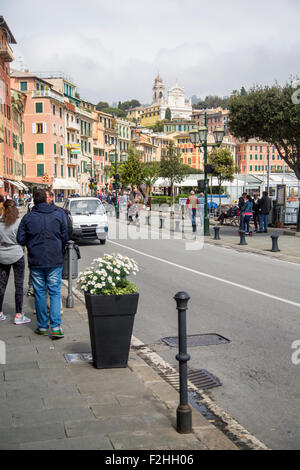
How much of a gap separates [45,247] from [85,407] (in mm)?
2645

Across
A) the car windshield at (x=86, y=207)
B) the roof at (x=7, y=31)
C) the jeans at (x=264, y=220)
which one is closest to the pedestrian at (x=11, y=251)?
the car windshield at (x=86, y=207)

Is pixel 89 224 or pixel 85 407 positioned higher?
pixel 89 224

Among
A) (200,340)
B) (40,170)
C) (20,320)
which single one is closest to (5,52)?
(40,170)

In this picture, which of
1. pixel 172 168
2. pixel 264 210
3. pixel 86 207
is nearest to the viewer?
pixel 86 207

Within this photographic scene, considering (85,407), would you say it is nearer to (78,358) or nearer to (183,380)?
(183,380)

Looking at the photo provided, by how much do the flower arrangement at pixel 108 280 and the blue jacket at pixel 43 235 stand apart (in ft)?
3.59

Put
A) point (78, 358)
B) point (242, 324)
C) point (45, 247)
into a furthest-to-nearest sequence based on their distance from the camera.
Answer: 1. point (242, 324)
2. point (45, 247)
3. point (78, 358)

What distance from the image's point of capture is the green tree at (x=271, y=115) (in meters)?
21.4

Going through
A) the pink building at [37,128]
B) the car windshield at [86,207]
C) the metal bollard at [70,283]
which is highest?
the pink building at [37,128]

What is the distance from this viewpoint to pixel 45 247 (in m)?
6.69

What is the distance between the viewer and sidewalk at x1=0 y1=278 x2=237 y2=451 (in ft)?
12.7

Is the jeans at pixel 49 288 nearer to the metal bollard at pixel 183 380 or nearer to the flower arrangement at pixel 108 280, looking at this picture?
the flower arrangement at pixel 108 280

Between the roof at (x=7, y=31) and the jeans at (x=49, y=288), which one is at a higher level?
the roof at (x=7, y=31)

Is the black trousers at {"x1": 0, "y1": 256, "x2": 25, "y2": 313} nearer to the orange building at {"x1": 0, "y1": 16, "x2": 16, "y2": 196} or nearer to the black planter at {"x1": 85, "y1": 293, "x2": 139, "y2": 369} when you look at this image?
the black planter at {"x1": 85, "y1": 293, "x2": 139, "y2": 369}
